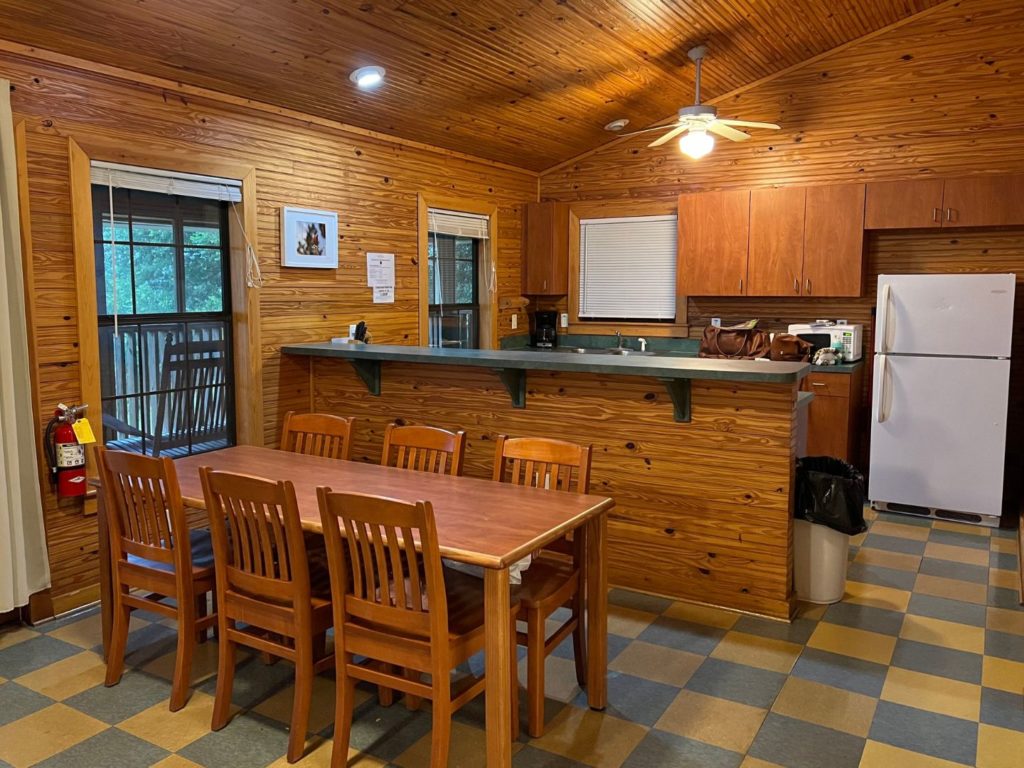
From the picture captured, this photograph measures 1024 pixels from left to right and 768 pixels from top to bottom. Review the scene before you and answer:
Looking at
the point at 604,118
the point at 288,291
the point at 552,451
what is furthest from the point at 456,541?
the point at 604,118

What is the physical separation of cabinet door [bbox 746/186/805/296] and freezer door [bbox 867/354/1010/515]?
0.93 m

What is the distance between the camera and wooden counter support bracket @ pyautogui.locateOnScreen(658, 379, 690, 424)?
11.3 ft

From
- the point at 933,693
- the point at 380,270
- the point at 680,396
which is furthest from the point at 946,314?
the point at 380,270

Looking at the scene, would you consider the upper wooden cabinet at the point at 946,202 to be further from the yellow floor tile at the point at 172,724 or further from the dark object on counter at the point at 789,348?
the yellow floor tile at the point at 172,724


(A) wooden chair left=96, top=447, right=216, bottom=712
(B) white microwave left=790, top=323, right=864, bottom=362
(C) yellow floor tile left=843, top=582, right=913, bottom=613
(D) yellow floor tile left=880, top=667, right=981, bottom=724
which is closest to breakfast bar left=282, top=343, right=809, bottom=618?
(C) yellow floor tile left=843, top=582, right=913, bottom=613

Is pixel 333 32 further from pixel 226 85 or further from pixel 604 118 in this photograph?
pixel 604 118

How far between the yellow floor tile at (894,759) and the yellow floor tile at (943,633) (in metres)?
0.93

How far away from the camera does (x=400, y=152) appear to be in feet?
16.9

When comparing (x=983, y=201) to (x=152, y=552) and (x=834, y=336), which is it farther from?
(x=152, y=552)

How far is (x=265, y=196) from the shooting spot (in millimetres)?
4301

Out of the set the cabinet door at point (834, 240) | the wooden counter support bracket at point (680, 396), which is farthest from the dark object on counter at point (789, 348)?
the wooden counter support bracket at point (680, 396)

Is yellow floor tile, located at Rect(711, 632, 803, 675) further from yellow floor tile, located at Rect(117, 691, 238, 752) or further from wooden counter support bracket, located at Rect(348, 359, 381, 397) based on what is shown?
wooden counter support bracket, located at Rect(348, 359, 381, 397)

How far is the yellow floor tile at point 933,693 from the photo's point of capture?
271cm

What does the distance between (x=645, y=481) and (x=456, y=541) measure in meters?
1.67
